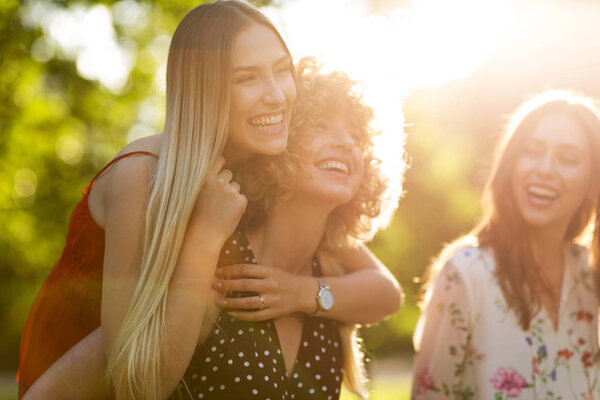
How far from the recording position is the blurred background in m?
10.3

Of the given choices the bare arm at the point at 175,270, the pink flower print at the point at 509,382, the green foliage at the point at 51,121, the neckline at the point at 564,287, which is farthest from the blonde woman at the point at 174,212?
the green foliage at the point at 51,121

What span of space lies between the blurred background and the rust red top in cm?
341

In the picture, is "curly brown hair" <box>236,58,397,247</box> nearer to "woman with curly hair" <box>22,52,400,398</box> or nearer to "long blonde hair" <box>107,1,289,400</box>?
"woman with curly hair" <box>22,52,400,398</box>

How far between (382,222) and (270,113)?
102 cm

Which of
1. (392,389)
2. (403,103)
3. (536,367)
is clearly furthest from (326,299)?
(392,389)

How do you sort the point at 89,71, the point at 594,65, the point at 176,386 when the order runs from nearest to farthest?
1. the point at 176,386
2. the point at 89,71
3. the point at 594,65

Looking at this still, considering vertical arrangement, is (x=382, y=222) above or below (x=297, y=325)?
above

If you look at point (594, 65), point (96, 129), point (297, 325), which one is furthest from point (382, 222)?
point (594, 65)

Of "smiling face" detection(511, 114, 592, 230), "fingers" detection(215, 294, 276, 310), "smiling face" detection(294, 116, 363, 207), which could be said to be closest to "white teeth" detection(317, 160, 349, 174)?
"smiling face" detection(294, 116, 363, 207)

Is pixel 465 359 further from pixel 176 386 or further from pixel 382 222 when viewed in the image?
pixel 176 386

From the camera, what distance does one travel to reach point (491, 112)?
593 inches

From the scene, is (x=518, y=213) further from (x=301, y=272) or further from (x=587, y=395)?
(x=301, y=272)

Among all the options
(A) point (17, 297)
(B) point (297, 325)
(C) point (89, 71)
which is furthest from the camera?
(A) point (17, 297)

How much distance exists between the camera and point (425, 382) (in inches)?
136
